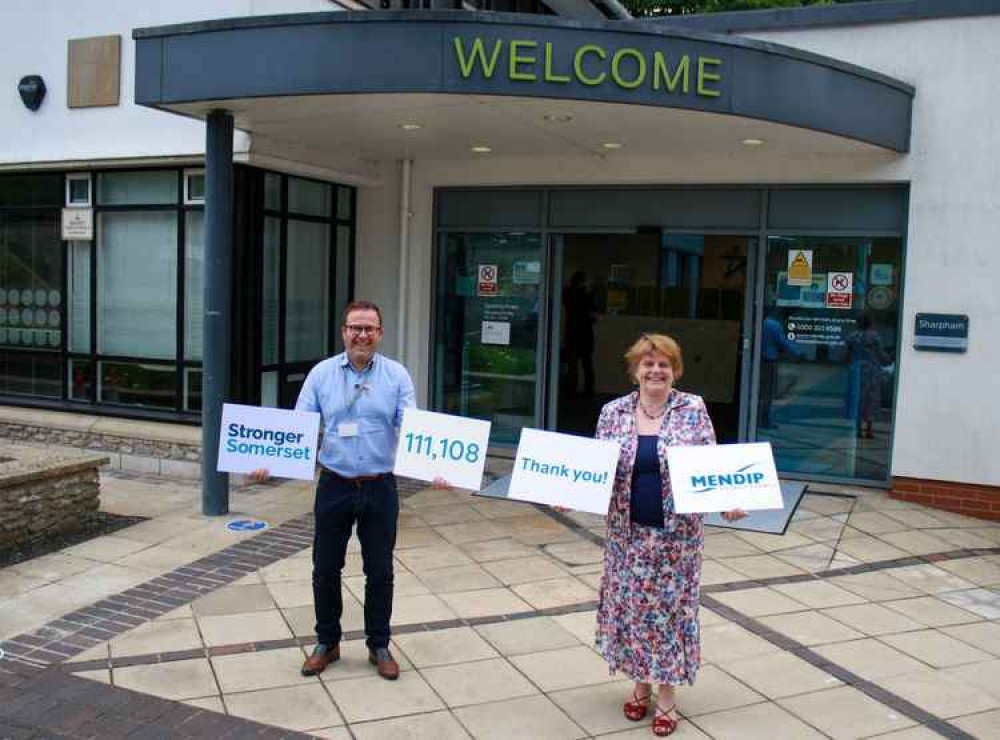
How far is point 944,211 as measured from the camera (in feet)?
27.7

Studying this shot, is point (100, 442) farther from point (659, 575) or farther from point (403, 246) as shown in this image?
point (659, 575)

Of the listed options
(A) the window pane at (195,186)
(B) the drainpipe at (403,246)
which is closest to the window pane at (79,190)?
(A) the window pane at (195,186)

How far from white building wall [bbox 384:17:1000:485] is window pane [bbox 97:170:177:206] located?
217 inches

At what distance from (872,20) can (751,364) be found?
3205 mm

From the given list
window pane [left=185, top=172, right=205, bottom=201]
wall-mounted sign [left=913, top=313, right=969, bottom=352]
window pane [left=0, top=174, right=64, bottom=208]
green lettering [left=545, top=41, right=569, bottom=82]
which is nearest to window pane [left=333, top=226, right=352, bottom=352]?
window pane [left=185, top=172, right=205, bottom=201]

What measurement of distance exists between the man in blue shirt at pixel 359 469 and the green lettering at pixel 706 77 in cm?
342

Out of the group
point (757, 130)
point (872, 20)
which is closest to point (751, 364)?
point (757, 130)

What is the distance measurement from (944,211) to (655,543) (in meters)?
5.67

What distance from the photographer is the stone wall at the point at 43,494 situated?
665 centimetres

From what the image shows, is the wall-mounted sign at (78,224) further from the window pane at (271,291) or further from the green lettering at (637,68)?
the green lettering at (637,68)

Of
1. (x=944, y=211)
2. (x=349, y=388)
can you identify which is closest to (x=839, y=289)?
(x=944, y=211)

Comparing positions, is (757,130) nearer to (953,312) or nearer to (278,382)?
(953,312)

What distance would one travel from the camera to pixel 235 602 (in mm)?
5770

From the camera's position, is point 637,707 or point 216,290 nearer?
point 637,707
